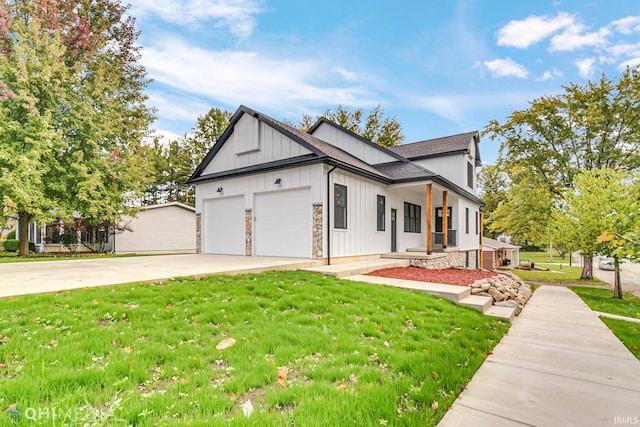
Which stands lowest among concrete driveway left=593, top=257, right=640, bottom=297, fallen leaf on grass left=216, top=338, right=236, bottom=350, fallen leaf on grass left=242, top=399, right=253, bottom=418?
concrete driveway left=593, top=257, right=640, bottom=297

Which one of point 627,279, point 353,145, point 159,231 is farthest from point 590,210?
point 159,231

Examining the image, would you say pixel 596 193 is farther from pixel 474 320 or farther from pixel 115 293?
pixel 115 293

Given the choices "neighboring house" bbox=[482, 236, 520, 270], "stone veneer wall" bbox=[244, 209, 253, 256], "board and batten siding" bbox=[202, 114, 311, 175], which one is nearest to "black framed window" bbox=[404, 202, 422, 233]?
"board and batten siding" bbox=[202, 114, 311, 175]

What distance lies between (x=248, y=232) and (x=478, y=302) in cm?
800

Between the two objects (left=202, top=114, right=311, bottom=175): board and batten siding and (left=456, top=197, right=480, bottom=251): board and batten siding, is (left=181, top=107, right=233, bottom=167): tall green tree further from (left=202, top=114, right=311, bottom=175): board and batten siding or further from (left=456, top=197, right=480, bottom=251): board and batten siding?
(left=456, top=197, right=480, bottom=251): board and batten siding

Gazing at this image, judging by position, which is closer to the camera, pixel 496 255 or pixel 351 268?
pixel 351 268

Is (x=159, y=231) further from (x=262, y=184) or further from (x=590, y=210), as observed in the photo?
(x=590, y=210)

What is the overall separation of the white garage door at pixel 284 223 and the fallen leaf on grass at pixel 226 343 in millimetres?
6448

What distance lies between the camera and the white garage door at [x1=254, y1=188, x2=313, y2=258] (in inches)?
399

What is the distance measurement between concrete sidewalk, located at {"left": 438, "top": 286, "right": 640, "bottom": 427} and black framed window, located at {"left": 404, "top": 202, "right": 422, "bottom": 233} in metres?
9.12

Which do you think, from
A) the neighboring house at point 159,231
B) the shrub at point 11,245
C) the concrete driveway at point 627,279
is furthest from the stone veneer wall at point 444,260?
the shrub at point 11,245

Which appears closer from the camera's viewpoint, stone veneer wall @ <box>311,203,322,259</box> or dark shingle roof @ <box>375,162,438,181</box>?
stone veneer wall @ <box>311,203,322,259</box>

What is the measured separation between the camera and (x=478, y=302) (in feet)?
20.5

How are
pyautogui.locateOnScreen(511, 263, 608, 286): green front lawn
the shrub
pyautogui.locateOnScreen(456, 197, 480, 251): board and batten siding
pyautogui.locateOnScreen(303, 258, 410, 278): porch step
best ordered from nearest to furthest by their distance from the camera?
pyautogui.locateOnScreen(303, 258, 410, 278): porch step, pyautogui.locateOnScreen(456, 197, 480, 251): board and batten siding, pyautogui.locateOnScreen(511, 263, 608, 286): green front lawn, the shrub
